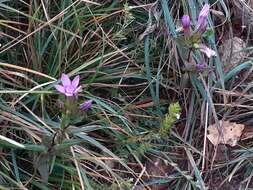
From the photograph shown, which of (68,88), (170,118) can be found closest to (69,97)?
(68,88)

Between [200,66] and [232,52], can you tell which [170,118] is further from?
[232,52]

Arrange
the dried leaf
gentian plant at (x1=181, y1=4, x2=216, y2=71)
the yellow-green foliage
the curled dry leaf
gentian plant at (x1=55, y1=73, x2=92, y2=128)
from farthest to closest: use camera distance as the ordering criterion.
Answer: the dried leaf, the curled dry leaf, gentian plant at (x1=181, y1=4, x2=216, y2=71), the yellow-green foliage, gentian plant at (x1=55, y1=73, x2=92, y2=128)

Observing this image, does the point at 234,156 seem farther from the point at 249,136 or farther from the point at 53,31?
the point at 53,31

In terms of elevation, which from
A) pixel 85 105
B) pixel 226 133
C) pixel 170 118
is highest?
pixel 85 105

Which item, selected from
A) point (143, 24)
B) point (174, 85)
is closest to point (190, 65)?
point (174, 85)

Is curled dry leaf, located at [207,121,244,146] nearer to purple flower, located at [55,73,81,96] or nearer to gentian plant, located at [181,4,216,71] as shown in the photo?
gentian plant, located at [181,4,216,71]

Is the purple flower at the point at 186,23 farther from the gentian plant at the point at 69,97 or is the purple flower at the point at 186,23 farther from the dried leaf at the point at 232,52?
the gentian plant at the point at 69,97

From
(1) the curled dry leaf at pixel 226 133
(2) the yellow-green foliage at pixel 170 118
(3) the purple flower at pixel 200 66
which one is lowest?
(1) the curled dry leaf at pixel 226 133

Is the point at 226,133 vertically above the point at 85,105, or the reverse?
the point at 85,105

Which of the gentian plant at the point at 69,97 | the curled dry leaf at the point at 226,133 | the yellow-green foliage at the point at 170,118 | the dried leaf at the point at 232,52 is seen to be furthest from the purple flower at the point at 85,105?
the dried leaf at the point at 232,52

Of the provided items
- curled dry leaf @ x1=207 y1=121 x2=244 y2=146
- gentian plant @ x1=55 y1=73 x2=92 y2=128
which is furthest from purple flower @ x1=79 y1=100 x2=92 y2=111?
curled dry leaf @ x1=207 y1=121 x2=244 y2=146
